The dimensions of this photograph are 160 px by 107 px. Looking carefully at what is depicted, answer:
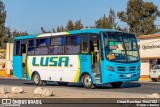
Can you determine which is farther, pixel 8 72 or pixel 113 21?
pixel 113 21

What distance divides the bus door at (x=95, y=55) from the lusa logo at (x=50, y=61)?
2089 mm

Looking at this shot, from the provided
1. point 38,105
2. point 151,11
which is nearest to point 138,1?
point 151,11

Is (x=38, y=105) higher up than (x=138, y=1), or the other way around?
(x=138, y=1)

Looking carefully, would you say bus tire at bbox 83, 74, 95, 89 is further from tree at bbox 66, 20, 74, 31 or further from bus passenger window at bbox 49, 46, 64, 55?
tree at bbox 66, 20, 74, 31

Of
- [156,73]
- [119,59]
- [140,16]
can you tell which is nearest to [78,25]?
[140,16]

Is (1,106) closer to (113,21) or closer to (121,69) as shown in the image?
(121,69)

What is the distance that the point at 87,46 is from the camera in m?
22.5

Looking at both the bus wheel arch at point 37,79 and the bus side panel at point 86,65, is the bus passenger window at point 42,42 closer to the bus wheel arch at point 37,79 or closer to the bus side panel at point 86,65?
the bus wheel arch at point 37,79

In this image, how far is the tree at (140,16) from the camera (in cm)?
6588

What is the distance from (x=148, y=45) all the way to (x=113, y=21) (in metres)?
24.1

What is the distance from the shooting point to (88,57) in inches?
888

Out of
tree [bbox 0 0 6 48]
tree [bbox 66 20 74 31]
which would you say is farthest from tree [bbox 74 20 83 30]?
tree [bbox 0 0 6 48]

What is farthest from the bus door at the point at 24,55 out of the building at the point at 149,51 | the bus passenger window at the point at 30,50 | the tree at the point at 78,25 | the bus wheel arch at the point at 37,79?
the tree at the point at 78,25

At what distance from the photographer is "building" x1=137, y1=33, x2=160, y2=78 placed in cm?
4744
